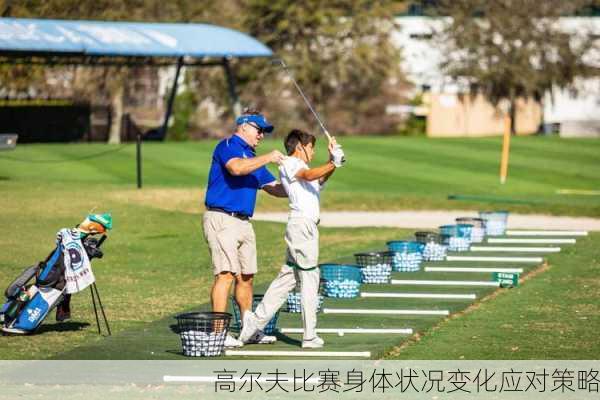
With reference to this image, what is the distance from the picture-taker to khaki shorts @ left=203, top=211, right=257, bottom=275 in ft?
42.5

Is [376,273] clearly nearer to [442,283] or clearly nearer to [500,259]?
[442,283]

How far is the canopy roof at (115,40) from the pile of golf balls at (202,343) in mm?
20491

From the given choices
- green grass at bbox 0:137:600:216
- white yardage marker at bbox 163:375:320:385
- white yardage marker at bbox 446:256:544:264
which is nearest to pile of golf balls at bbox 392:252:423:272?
white yardage marker at bbox 446:256:544:264

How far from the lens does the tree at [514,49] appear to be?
61375mm

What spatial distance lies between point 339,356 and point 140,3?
4186 centimetres

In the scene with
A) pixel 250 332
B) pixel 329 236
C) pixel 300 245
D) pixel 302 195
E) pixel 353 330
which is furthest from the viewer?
pixel 329 236

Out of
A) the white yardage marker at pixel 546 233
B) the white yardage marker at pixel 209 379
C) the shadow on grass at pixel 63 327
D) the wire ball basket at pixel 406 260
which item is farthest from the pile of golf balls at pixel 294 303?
the white yardage marker at pixel 546 233

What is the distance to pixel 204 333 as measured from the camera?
12.2 meters

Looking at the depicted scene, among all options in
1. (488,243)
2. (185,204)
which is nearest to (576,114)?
(185,204)

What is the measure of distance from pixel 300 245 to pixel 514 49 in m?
50.5

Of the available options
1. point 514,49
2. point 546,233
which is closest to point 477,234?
point 546,233

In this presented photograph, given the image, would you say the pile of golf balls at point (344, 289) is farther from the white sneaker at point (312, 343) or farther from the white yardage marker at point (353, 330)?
the white sneaker at point (312, 343)

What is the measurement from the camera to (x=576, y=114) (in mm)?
64438

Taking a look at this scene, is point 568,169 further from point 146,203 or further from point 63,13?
point 63,13
